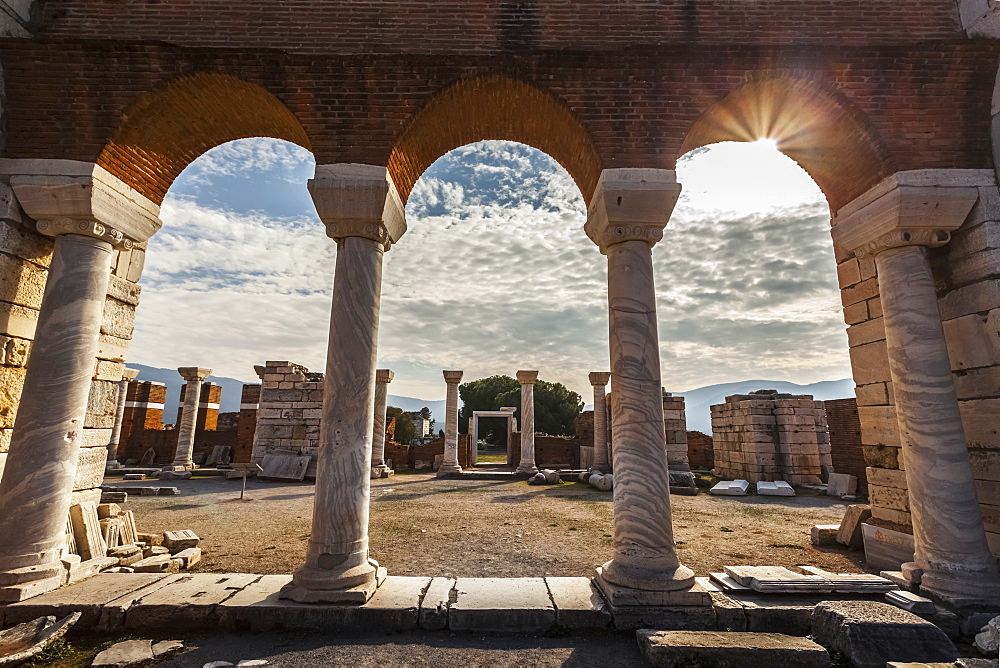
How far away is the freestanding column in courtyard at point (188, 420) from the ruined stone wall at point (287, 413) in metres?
4.24

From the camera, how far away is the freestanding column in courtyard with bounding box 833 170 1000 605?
387 cm

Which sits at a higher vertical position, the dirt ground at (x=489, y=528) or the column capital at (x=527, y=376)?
the column capital at (x=527, y=376)

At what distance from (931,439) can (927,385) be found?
0.50 m

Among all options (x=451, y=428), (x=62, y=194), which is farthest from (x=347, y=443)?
(x=451, y=428)

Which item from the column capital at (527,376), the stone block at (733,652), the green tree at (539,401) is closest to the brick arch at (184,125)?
the stone block at (733,652)

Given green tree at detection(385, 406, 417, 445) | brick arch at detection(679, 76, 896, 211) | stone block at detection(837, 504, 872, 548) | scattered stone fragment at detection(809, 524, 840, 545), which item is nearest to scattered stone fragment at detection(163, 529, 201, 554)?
brick arch at detection(679, 76, 896, 211)

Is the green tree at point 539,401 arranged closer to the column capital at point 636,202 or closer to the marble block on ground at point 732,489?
the marble block on ground at point 732,489

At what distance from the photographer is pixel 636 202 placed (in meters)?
4.33

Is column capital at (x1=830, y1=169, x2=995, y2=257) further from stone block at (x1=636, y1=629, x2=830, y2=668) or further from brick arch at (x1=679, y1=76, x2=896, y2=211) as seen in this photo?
stone block at (x1=636, y1=629, x2=830, y2=668)

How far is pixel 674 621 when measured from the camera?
3500 millimetres

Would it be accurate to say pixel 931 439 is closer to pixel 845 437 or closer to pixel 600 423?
pixel 845 437

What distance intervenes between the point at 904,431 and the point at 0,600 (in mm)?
8127

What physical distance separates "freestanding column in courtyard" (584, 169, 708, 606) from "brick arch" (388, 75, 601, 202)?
0.58 meters

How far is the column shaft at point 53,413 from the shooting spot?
386 centimetres
